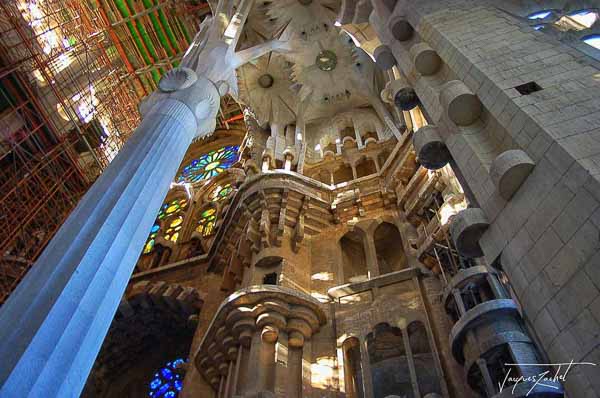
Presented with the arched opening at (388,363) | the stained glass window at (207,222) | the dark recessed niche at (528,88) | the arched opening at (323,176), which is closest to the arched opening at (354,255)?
the arched opening at (388,363)

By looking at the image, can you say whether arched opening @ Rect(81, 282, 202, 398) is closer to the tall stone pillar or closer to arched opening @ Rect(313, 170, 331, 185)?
arched opening @ Rect(313, 170, 331, 185)

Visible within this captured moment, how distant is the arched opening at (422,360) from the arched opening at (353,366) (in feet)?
3.04

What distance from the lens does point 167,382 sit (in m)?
12.9

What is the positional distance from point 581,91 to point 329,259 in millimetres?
6978

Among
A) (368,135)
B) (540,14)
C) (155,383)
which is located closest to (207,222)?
(155,383)

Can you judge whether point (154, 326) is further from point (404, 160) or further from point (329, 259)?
point (404, 160)

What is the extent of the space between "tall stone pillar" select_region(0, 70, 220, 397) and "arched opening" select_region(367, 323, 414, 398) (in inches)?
174

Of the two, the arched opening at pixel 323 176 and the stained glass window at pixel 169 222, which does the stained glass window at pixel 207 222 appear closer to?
the stained glass window at pixel 169 222

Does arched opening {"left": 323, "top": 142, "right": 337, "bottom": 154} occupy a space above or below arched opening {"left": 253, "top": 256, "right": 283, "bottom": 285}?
above

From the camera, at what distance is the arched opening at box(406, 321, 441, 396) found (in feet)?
26.0

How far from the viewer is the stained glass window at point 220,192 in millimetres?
18228

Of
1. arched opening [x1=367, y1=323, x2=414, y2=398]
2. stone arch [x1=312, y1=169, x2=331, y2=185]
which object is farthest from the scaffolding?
arched opening [x1=367, y1=323, x2=414, y2=398]

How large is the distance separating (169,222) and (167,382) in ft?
21.6

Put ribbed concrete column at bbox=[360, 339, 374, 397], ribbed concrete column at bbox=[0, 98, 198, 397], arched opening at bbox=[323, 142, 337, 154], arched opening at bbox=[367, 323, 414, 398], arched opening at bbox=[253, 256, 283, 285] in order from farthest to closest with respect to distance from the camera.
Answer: arched opening at bbox=[323, 142, 337, 154] < arched opening at bbox=[253, 256, 283, 285] < arched opening at bbox=[367, 323, 414, 398] < ribbed concrete column at bbox=[360, 339, 374, 397] < ribbed concrete column at bbox=[0, 98, 198, 397]
